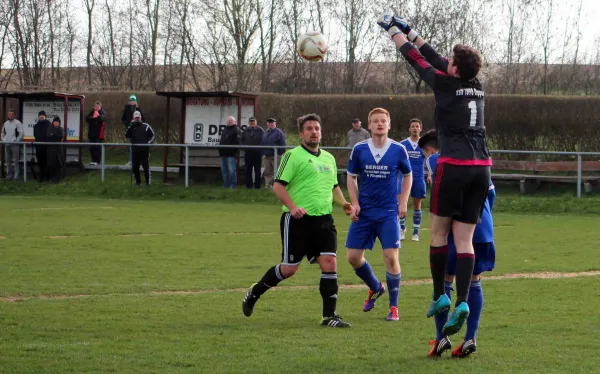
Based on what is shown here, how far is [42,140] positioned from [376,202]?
21.2 metres

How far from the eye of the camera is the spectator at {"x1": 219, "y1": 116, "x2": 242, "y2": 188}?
85.2ft

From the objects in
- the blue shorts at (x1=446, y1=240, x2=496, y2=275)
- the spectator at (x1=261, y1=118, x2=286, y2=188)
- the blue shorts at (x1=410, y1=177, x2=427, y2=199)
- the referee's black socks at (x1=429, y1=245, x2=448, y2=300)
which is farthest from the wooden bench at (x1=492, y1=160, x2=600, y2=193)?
the referee's black socks at (x1=429, y1=245, x2=448, y2=300)

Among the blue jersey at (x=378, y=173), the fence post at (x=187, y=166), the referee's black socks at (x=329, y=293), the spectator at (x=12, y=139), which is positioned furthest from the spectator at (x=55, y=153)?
the referee's black socks at (x=329, y=293)

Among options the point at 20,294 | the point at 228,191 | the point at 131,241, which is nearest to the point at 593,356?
the point at 20,294

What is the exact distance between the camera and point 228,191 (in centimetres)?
2569

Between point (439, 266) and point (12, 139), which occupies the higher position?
point (12, 139)

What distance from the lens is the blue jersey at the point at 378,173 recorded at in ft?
30.1

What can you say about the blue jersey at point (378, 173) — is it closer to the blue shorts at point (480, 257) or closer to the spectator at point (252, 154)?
the blue shorts at point (480, 257)

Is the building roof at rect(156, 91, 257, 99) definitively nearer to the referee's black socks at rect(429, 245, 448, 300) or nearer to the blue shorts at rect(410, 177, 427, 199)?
the blue shorts at rect(410, 177, 427, 199)

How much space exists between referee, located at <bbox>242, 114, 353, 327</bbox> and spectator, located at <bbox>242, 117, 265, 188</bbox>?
1674 cm

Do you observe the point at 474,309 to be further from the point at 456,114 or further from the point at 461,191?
the point at 456,114

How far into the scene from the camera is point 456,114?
6.50m

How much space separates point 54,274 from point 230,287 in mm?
2321

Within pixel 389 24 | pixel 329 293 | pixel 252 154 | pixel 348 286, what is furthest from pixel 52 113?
pixel 389 24
